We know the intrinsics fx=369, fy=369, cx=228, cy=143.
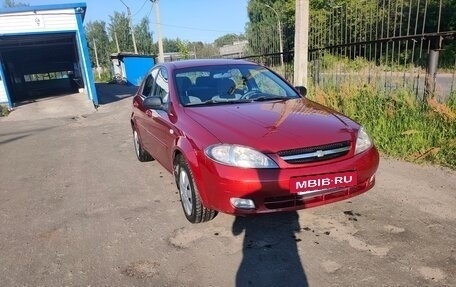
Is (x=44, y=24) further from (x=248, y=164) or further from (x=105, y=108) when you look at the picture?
(x=248, y=164)

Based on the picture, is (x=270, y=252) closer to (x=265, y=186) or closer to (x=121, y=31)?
(x=265, y=186)

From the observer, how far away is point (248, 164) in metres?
3.00

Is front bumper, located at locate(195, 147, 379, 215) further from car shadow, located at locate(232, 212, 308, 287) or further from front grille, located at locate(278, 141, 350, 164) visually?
car shadow, located at locate(232, 212, 308, 287)

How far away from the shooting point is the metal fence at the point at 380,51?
5.88m

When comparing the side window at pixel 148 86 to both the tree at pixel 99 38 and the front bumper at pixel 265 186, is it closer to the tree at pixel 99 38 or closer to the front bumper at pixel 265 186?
the front bumper at pixel 265 186

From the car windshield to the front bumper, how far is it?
48.8 inches

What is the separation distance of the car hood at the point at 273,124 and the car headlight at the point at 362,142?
9 centimetres

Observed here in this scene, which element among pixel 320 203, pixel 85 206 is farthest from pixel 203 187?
pixel 85 206

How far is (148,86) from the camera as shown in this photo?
18.0ft

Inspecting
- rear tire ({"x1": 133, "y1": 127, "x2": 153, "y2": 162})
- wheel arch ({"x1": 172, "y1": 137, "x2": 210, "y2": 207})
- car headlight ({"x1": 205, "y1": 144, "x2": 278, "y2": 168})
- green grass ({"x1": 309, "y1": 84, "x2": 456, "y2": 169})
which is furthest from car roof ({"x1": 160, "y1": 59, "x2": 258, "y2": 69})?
green grass ({"x1": 309, "y1": 84, "x2": 456, "y2": 169})

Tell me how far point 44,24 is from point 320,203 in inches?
643

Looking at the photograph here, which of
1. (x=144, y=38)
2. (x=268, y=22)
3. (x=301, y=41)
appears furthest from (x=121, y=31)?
(x=301, y=41)

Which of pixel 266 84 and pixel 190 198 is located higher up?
pixel 266 84

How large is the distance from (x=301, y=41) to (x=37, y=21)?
41.3 ft
